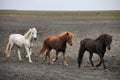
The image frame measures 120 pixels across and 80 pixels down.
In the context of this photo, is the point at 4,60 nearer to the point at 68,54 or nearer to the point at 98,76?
the point at 68,54

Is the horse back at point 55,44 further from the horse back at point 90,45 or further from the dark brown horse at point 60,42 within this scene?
the horse back at point 90,45

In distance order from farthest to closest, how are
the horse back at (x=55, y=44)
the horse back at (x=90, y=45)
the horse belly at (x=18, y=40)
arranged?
the horse belly at (x=18, y=40) → the horse back at (x=55, y=44) → the horse back at (x=90, y=45)

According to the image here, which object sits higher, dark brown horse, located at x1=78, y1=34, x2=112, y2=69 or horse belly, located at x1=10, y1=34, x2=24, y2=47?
dark brown horse, located at x1=78, y1=34, x2=112, y2=69

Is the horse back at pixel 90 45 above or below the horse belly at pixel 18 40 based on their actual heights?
above

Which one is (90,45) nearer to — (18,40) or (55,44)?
(55,44)

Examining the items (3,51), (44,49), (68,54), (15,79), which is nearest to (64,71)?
(15,79)

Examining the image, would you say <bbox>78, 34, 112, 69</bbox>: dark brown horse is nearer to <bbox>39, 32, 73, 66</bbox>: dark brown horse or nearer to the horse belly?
<bbox>39, 32, 73, 66</bbox>: dark brown horse

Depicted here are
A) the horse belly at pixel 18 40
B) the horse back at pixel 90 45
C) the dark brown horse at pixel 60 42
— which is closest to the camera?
the horse back at pixel 90 45

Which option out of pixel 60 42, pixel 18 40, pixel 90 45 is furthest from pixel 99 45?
pixel 18 40

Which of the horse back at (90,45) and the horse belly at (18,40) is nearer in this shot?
the horse back at (90,45)

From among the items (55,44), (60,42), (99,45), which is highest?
(99,45)

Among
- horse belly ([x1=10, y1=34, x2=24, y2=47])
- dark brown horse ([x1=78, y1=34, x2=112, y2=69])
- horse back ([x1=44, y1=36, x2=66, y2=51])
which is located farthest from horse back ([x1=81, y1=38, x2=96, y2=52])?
horse belly ([x1=10, y1=34, x2=24, y2=47])

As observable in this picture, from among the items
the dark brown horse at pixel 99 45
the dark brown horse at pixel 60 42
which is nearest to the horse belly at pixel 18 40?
the dark brown horse at pixel 60 42

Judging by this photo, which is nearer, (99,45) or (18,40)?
(99,45)
